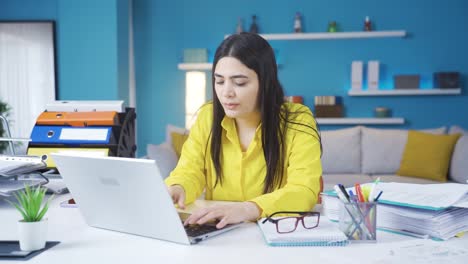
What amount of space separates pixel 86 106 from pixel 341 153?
295 centimetres

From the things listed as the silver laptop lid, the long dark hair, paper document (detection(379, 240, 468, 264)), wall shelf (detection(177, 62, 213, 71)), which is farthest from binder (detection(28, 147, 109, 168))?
wall shelf (detection(177, 62, 213, 71))

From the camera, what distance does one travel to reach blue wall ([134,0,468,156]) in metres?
5.46

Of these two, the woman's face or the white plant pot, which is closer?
the white plant pot

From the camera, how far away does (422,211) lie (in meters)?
1.32

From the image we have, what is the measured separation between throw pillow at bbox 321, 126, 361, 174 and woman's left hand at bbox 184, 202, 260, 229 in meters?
3.32

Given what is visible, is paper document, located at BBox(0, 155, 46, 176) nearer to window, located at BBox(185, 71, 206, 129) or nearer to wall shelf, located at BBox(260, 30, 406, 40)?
window, located at BBox(185, 71, 206, 129)

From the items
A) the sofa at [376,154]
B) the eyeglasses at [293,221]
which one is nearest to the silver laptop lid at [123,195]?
the eyeglasses at [293,221]

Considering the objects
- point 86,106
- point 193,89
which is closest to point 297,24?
point 193,89

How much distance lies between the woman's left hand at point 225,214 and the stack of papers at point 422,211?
23 centimetres

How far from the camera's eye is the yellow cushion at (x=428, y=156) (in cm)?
439

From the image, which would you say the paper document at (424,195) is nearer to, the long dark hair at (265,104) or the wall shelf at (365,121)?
the long dark hair at (265,104)

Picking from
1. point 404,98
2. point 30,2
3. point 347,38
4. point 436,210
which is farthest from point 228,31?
point 436,210

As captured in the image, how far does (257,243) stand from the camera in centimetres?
123

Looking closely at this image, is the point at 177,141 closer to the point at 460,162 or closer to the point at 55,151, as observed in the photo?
the point at 460,162
